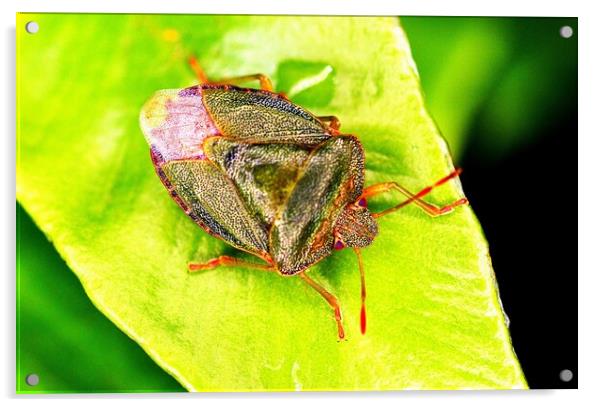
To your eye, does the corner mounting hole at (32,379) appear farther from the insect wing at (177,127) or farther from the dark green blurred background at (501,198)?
the insect wing at (177,127)

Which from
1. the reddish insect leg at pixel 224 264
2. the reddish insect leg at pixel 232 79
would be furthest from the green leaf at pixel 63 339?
the reddish insect leg at pixel 232 79

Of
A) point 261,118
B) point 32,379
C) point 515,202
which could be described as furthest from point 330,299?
point 32,379

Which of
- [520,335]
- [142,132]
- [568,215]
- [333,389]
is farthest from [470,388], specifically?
[142,132]

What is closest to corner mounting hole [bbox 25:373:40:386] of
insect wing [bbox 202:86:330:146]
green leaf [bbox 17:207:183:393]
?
green leaf [bbox 17:207:183:393]

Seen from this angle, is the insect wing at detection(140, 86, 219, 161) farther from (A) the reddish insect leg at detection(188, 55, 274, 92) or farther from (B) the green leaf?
(B) the green leaf

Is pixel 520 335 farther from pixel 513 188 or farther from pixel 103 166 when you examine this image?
pixel 103 166

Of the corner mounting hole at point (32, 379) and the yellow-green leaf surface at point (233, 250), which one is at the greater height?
the yellow-green leaf surface at point (233, 250)
